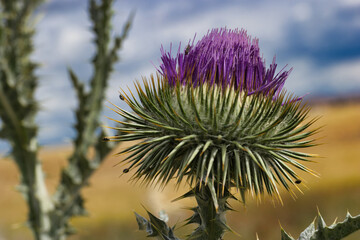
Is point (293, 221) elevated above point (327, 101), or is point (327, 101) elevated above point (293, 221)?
point (327, 101)

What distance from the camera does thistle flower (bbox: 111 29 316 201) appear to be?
287 centimetres

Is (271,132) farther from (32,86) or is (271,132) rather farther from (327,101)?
(327,101)

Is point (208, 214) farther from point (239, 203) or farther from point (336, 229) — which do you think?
Result: point (239, 203)

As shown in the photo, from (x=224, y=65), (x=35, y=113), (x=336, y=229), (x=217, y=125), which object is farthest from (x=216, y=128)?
(x=35, y=113)

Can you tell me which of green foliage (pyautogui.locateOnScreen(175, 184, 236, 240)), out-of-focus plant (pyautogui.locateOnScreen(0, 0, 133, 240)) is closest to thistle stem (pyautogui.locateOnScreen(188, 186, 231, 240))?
green foliage (pyautogui.locateOnScreen(175, 184, 236, 240))

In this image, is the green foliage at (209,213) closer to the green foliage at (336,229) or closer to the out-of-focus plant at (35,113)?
the green foliage at (336,229)

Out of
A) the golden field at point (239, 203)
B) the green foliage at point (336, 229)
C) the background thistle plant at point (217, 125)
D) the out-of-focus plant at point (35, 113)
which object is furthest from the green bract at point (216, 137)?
the out-of-focus plant at point (35, 113)

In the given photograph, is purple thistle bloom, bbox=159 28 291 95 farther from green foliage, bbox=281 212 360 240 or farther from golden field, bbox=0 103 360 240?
golden field, bbox=0 103 360 240

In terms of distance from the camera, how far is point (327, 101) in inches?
2242

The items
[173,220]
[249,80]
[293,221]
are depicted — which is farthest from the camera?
[293,221]

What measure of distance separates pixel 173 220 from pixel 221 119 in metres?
9.19

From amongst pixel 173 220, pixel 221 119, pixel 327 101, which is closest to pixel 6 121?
pixel 221 119

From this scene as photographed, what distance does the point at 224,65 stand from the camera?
2945mm

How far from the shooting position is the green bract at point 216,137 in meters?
2.85
